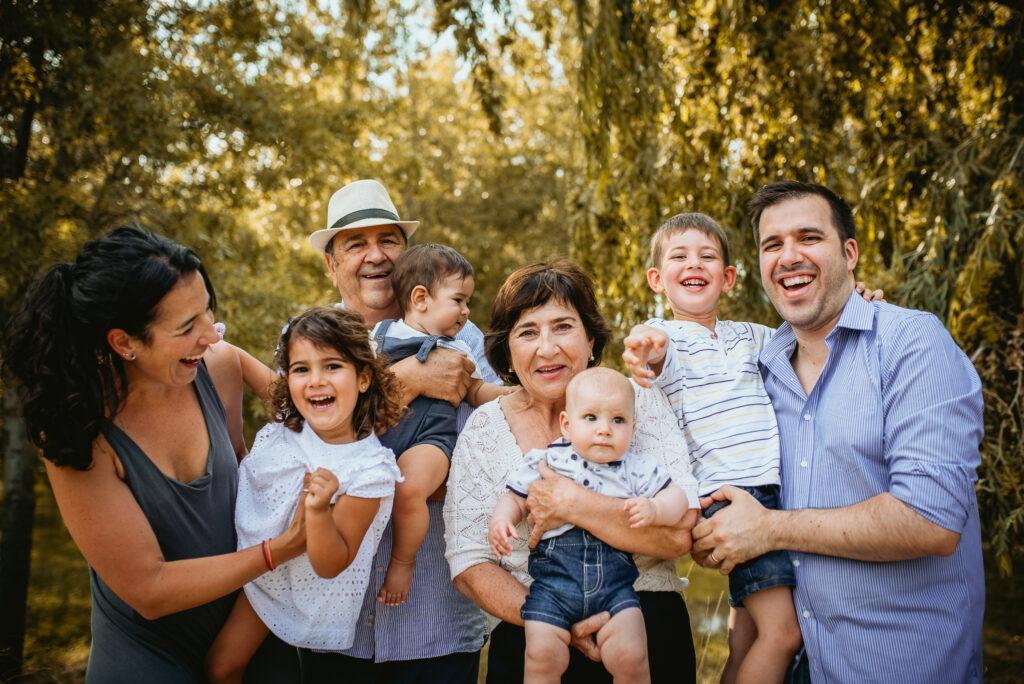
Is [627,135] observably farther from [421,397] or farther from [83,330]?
[83,330]

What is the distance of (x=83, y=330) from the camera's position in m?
1.96

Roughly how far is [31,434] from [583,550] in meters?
1.46

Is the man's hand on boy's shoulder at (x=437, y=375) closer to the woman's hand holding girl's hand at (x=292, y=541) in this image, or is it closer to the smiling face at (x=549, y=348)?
the smiling face at (x=549, y=348)

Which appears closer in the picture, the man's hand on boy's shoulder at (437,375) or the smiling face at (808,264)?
the smiling face at (808,264)

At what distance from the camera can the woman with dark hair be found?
1.90 m

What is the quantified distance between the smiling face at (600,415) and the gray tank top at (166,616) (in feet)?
3.59

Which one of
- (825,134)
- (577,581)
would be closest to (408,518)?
(577,581)

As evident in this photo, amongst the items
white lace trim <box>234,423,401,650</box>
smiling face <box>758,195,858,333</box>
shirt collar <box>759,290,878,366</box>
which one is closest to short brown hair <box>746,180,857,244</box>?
smiling face <box>758,195,858,333</box>

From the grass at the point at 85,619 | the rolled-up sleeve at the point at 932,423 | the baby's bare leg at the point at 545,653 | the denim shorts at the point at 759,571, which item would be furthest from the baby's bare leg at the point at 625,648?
the grass at the point at 85,619

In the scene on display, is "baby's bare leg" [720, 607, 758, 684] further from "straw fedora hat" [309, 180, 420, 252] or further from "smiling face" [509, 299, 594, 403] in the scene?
"straw fedora hat" [309, 180, 420, 252]

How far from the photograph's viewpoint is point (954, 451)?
2.02 metres

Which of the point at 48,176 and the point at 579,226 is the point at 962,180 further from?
the point at 48,176

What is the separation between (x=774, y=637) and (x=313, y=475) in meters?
1.46

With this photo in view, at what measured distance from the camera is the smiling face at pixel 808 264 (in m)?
2.39
